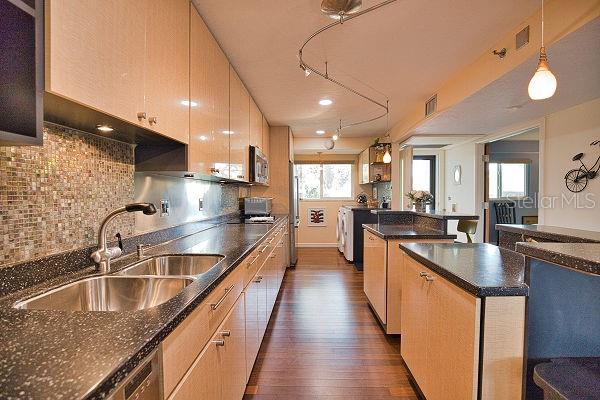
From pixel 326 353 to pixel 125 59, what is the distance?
7.48ft

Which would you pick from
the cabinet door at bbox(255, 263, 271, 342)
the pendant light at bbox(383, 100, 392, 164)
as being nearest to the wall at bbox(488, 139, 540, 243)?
the pendant light at bbox(383, 100, 392, 164)

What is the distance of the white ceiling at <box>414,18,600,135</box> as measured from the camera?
76.0 inches

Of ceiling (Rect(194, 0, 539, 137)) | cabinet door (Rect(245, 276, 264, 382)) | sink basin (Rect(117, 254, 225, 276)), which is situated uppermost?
ceiling (Rect(194, 0, 539, 137))

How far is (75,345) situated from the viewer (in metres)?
0.67

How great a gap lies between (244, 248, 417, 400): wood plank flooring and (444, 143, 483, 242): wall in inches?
111

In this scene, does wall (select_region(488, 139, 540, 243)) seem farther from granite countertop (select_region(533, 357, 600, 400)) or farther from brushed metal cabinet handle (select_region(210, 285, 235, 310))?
brushed metal cabinet handle (select_region(210, 285, 235, 310))

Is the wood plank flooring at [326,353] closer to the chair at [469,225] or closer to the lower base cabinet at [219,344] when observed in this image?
the lower base cabinet at [219,344]

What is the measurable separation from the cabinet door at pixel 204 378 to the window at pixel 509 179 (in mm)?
6623

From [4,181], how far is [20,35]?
52cm

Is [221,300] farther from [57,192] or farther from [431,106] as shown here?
[431,106]

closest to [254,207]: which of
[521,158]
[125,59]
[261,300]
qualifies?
[261,300]

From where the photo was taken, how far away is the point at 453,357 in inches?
51.8

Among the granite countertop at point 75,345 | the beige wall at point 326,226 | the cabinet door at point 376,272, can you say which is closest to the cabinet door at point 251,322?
the granite countertop at point 75,345

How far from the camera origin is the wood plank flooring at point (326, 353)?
1932 mm
